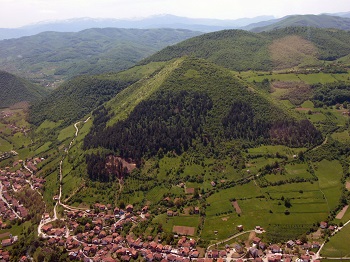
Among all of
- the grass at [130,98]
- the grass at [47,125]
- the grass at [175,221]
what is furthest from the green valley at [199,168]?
the grass at [47,125]

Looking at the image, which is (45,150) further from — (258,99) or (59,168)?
(258,99)

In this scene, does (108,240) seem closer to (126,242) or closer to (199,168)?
(126,242)

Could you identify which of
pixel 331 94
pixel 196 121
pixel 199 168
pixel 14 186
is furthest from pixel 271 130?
pixel 14 186

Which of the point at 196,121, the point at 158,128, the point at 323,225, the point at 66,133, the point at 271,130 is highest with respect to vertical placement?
the point at 196,121

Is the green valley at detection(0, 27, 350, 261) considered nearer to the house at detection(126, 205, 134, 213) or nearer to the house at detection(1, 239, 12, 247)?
the house at detection(126, 205, 134, 213)

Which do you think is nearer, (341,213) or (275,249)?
(275,249)

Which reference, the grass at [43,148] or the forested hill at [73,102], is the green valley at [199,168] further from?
the forested hill at [73,102]

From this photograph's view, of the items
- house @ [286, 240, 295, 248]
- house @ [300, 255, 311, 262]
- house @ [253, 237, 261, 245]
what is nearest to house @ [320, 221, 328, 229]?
house @ [286, 240, 295, 248]

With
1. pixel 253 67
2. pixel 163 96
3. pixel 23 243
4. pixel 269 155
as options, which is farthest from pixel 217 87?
pixel 23 243
